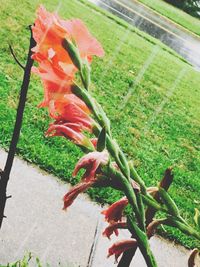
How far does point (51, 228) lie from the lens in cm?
336

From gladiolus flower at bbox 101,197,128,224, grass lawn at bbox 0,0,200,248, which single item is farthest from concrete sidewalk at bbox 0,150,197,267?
gladiolus flower at bbox 101,197,128,224

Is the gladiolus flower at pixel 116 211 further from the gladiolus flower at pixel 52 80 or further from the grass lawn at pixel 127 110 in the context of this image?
the grass lawn at pixel 127 110

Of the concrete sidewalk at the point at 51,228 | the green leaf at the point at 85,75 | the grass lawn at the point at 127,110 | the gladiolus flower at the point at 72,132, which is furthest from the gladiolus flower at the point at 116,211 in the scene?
the grass lawn at the point at 127,110

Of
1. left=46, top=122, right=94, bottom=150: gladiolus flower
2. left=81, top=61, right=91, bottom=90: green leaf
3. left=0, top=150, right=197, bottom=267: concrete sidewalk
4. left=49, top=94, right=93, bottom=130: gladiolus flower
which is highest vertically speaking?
left=81, top=61, right=91, bottom=90: green leaf

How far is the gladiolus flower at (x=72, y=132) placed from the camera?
854 mm

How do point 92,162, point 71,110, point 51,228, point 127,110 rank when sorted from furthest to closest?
1. point 127,110
2. point 51,228
3. point 71,110
4. point 92,162

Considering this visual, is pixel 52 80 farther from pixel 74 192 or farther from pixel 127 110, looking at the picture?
pixel 127 110

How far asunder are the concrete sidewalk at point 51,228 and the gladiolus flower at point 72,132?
2.28 metres

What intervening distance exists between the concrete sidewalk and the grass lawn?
0.21 m

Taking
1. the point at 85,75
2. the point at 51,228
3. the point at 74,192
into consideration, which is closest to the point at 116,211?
the point at 74,192

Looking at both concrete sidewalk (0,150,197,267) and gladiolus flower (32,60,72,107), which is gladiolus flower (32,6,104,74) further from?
concrete sidewalk (0,150,197,267)

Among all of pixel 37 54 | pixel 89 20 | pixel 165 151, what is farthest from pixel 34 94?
pixel 89 20

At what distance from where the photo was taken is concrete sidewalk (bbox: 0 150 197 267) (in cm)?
309

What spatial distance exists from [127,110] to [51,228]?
338 cm
